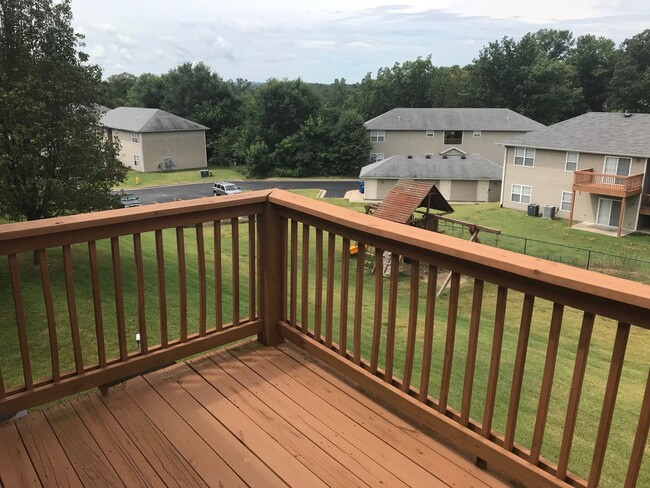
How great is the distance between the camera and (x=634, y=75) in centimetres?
4531

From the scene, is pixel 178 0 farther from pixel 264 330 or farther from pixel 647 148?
pixel 647 148

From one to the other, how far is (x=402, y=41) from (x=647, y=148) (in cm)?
2902

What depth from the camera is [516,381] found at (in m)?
1.95

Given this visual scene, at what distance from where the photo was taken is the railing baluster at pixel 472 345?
2.02m

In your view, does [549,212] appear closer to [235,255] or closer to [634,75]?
[235,255]

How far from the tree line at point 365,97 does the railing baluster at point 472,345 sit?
125 feet

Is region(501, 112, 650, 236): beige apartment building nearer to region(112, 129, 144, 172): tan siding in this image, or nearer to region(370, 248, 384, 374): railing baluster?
region(370, 248, 384, 374): railing baluster

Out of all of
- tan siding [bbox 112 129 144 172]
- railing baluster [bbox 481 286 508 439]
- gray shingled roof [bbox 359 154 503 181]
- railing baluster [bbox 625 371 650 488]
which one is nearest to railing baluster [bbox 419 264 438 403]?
railing baluster [bbox 481 286 508 439]

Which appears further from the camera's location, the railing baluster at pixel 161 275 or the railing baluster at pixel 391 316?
the railing baluster at pixel 161 275

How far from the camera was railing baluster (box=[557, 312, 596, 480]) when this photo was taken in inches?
67.0

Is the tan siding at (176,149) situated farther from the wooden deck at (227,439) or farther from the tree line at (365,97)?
the wooden deck at (227,439)

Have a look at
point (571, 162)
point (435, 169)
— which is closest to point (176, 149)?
point (435, 169)

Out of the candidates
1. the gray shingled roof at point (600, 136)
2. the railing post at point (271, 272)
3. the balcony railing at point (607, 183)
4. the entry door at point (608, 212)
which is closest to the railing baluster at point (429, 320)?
the railing post at point (271, 272)

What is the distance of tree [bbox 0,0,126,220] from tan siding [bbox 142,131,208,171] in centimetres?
2869
